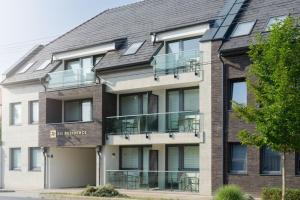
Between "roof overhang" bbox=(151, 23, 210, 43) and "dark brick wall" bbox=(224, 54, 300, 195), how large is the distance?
8.99ft

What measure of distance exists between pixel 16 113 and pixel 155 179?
39.2 ft

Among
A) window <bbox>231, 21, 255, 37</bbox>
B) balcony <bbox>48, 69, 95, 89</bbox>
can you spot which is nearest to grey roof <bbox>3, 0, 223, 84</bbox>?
Answer: balcony <bbox>48, 69, 95, 89</bbox>

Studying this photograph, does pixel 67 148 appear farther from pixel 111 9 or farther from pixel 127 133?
pixel 111 9

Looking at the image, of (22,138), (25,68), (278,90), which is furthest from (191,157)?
(25,68)

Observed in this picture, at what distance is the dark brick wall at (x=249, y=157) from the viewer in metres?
22.7

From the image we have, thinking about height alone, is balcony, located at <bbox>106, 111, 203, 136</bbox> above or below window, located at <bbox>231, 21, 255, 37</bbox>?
below

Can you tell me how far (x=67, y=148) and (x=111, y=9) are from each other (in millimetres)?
9745

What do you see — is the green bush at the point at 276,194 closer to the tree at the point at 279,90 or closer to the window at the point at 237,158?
the window at the point at 237,158

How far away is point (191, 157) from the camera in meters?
27.7

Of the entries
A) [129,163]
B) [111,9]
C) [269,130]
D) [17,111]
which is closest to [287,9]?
[269,130]

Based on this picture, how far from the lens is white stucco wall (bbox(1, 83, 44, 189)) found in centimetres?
3372

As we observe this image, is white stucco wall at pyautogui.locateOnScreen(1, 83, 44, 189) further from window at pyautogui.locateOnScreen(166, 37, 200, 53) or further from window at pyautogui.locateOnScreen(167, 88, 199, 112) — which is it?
window at pyautogui.locateOnScreen(166, 37, 200, 53)

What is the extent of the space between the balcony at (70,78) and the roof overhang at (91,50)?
48.2 inches

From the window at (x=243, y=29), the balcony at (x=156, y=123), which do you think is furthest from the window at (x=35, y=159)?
the window at (x=243, y=29)
